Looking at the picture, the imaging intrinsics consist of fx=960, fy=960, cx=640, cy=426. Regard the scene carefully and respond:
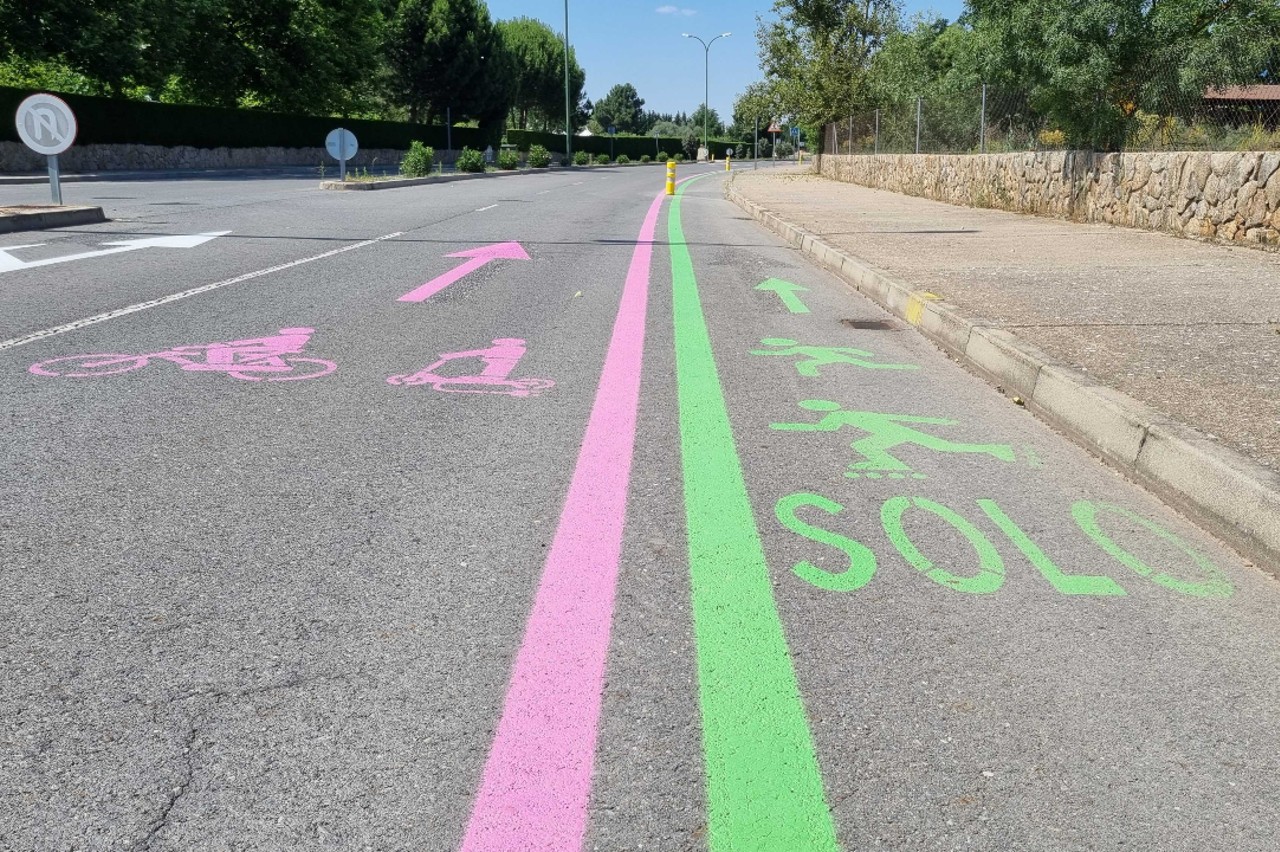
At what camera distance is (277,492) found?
337cm

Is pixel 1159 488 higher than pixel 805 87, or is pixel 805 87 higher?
pixel 805 87

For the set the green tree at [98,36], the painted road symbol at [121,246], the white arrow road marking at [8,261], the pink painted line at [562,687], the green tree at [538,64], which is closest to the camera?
the pink painted line at [562,687]

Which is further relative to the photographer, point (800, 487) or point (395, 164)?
point (395, 164)

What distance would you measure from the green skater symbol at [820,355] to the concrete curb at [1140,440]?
59 cm

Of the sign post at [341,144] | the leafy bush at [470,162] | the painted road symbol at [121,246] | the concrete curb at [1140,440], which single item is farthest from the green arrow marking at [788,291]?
the leafy bush at [470,162]

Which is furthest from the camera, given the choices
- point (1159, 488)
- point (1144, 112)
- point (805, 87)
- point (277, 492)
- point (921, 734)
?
point (805, 87)

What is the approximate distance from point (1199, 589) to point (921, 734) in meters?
1.33

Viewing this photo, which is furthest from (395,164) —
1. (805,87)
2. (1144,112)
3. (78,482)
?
→ (78,482)

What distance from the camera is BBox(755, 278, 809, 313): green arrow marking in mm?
7719

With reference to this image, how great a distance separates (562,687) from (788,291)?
680 cm

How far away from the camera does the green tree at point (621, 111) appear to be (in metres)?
147

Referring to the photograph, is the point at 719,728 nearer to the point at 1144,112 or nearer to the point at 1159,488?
the point at 1159,488

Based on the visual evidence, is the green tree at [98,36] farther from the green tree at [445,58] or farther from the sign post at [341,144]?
the green tree at [445,58]

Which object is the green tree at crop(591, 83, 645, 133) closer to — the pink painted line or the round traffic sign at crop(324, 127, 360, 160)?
the round traffic sign at crop(324, 127, 360, 160)
